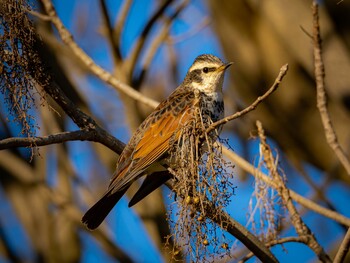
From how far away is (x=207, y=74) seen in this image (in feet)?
19.9

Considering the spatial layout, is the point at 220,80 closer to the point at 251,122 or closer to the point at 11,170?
the point at 251,122

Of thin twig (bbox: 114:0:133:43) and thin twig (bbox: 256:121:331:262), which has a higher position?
thin twig (bbox: 114:0:133:43)

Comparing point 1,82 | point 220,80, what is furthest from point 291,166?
point 1,82

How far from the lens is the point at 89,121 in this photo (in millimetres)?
4309

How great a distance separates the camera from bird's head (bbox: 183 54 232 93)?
5.94m

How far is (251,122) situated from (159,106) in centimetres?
299

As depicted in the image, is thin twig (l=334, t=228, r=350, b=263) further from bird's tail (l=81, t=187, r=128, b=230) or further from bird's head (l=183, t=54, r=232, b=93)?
bird's head (l=183, t=54, r=232, b=93)

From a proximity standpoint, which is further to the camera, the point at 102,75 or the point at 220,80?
the point at 220,80

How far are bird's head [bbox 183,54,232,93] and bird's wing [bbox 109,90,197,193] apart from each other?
1.30 feet

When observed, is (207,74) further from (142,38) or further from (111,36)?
(111,36)

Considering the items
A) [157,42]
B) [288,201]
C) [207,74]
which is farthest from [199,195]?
[157,42]

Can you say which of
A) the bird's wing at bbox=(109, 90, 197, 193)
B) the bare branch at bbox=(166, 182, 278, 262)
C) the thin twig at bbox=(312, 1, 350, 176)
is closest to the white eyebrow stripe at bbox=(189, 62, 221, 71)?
the bird's wing at bbox=(109, 90, 197, 193)

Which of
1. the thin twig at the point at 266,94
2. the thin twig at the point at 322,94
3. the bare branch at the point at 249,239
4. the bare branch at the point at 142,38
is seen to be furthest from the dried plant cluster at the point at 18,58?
the bare branch at the point at 142,38

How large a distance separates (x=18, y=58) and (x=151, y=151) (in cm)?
179
